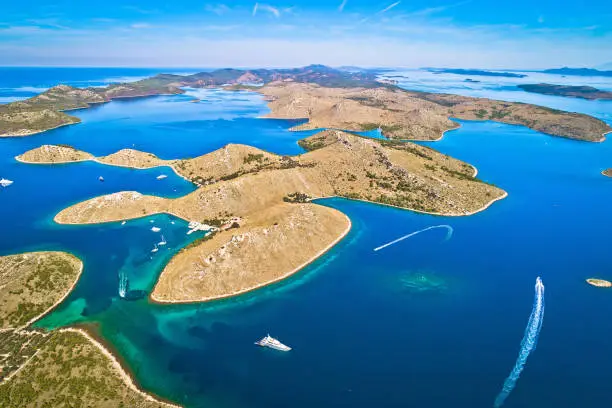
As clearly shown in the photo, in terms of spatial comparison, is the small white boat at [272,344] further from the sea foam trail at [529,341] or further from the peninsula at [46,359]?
the sea foam trail at [529,341]

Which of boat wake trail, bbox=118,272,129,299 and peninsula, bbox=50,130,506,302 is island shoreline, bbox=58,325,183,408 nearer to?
boat wake trail, bbox=118,272,129,299

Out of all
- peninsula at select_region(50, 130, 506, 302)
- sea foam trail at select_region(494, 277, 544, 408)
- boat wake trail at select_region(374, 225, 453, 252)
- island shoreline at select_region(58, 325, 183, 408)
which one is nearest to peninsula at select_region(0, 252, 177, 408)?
island shoreline at select_region(58, 325, 183, 408)

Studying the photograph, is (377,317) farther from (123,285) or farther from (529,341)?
(123,285)

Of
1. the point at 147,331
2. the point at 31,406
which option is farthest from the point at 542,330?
the point at 31,406

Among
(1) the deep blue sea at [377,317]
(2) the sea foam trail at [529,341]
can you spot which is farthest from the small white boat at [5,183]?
(2) the sea foam trail at [529,341]

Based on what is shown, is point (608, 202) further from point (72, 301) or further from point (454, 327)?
point (72, 301)

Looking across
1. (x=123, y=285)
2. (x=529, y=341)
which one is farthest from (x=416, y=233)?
(x=123, y=285)
